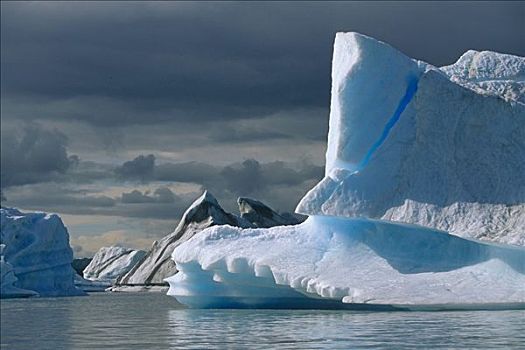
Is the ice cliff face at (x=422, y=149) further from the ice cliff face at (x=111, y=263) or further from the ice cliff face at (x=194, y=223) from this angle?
the ice cliff face at (x=111, y=263)

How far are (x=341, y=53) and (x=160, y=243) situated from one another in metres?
35.8

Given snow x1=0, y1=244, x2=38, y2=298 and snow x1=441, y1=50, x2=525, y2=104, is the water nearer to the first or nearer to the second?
snow x1=441, y1=50, x2=525, y2=104

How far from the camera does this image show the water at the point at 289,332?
10.6 m

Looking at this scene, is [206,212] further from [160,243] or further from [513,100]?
[513,100]

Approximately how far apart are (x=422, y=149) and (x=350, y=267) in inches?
129

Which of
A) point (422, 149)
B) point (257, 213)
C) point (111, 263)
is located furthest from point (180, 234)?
point (422, 149)

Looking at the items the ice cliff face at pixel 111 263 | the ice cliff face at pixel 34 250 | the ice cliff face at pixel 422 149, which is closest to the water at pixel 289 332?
the ice cliff face at pixel 422 149

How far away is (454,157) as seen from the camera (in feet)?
61.2

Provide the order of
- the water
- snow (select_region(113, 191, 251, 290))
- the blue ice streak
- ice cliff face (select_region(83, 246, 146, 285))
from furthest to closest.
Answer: ice cliff face (select_region(83, 246, 146, 285)) → snow (select_region(113, 191, 251, 290)) → the blue ice streak → the water

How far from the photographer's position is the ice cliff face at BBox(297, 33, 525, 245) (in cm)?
1786

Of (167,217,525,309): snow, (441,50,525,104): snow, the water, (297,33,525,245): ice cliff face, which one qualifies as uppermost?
(441,50,525,104): snow

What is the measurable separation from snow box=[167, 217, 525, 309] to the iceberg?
3cm

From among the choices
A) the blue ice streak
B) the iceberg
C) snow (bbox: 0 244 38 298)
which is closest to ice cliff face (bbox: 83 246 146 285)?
snow (bbox: 0 244 38 298)

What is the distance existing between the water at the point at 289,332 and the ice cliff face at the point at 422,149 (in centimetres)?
239
